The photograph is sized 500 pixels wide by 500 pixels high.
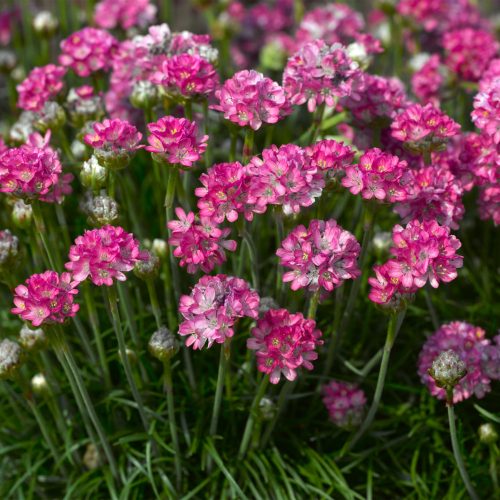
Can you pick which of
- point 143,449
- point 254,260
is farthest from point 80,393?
point 254,260

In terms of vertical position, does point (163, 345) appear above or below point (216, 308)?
below

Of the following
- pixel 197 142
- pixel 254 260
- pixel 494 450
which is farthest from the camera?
pixel 494 450

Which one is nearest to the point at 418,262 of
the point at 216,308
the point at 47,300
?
the point at 216,308

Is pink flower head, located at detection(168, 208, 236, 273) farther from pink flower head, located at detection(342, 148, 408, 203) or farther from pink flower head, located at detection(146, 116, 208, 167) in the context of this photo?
pink flower head, located at detection(342, 148, 408, 203)

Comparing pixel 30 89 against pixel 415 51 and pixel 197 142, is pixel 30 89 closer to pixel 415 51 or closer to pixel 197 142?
pixel 197 142

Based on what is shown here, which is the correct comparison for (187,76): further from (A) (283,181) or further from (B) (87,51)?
(B) (87,51)

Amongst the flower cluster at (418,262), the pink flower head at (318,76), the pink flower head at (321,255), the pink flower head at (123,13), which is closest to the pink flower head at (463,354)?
the flower cluster at (418,262)

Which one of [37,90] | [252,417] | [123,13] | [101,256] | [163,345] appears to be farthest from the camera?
[123,13]
